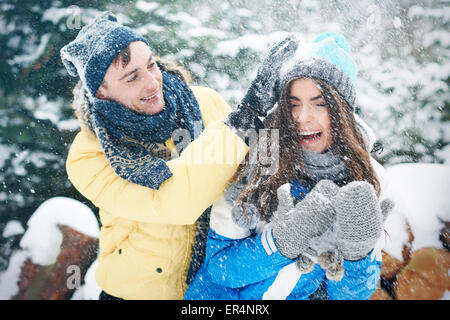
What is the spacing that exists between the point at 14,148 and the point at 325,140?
2339mm

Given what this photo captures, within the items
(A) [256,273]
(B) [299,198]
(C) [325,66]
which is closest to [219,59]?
(C) [325,66]

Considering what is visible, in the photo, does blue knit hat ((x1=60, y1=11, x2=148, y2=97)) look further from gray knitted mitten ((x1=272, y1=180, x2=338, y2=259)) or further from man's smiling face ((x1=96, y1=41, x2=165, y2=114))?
gray knitted mitten ((x1=272, y1=180, x2=338, y2=259))

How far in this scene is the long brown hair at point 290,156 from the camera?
1107mm

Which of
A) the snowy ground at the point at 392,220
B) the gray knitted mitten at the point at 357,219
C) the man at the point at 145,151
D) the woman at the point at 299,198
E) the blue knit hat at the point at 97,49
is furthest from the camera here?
the snowy ground at the point at 392,220

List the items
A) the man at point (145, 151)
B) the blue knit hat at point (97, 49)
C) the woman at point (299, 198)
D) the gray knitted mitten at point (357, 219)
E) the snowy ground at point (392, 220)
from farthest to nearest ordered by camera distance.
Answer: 1. the snowy ground at point (392, 220)
2. the blue knit hat at point (97, 49)
3. the man at point (145, 151)
4. the woman at point (299, 198)
5. the gray knitted mitten at point (357, 219)

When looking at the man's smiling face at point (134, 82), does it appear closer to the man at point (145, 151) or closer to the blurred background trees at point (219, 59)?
the man at point (145, 151)

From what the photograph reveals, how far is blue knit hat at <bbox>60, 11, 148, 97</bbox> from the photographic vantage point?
1.20 metres

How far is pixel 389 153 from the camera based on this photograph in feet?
7.69

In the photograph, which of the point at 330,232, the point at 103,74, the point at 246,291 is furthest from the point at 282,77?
the point at 246,291

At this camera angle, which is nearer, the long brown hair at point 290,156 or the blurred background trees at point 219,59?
the long brown hair at point 290,156

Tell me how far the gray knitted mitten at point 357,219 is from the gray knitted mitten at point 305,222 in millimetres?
37

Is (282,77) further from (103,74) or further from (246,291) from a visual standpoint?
(246,291)

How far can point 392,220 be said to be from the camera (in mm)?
2109

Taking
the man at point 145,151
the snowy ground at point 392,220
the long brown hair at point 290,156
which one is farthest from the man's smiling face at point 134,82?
the snowy ground at point 392,220
